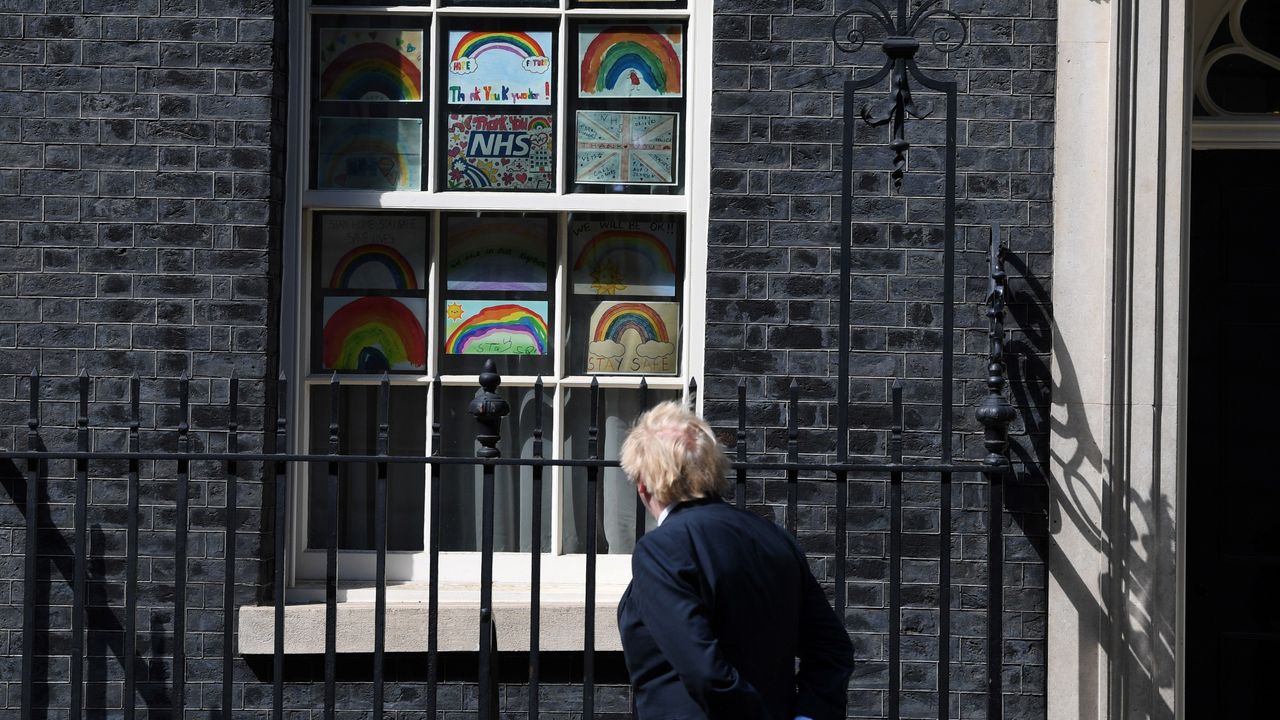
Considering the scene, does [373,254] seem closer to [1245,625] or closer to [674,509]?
[674,509]

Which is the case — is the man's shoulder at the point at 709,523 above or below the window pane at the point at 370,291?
below

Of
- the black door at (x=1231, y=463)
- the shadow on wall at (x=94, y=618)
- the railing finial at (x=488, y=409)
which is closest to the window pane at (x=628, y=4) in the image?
the railing finial at (x=488, y=409)

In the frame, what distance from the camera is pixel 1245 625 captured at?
5230 millimetres

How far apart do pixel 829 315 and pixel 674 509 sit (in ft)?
6.31

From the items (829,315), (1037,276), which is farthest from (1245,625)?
(829,315)

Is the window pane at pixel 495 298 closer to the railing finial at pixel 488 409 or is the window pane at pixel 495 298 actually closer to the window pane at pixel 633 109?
the window pane at pixel 633 109

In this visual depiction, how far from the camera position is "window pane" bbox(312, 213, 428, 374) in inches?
207

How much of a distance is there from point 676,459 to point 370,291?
2.40m

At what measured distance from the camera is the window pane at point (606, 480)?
5227 millimetres

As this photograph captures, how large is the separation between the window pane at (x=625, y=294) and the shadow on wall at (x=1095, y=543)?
1.32m

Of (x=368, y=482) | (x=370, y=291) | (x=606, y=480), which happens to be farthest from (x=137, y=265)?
(x=606, y=480)

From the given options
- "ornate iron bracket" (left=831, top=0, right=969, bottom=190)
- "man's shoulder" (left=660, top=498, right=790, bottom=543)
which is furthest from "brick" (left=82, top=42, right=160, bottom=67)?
"man's shoulder" (left=660, top=498, right=790, bottom=543)

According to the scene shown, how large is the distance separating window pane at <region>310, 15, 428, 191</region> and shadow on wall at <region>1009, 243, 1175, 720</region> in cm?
243

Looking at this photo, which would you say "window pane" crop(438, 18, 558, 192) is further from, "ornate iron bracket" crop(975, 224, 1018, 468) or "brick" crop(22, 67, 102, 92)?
"ornate iron bracket" crop(975, 224, 1018, 468)
